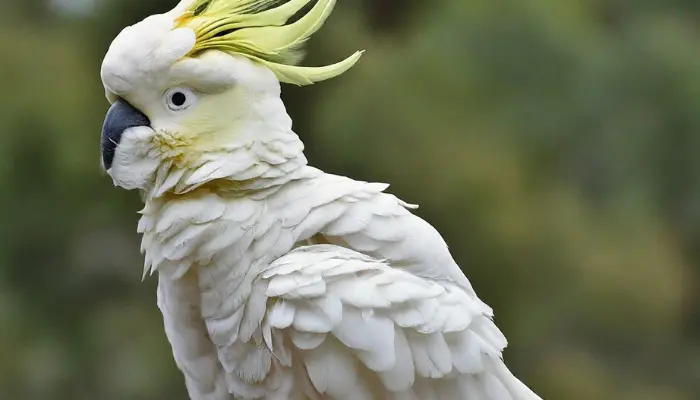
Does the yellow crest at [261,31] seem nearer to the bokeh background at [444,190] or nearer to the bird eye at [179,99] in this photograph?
the bird eye at [179,99]

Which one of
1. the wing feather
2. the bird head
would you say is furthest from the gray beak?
the wing feather

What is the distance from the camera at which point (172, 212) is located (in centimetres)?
78

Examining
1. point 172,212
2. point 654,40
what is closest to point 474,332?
point 172,212

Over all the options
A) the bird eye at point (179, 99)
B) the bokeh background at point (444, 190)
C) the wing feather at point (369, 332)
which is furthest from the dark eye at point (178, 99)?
the bokeh background at point (444, 190)

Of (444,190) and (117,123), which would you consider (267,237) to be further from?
(444,190)

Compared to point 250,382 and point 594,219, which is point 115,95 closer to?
point 250,382

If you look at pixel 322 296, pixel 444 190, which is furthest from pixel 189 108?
pixel 444 190

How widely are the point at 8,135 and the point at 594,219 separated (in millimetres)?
1420

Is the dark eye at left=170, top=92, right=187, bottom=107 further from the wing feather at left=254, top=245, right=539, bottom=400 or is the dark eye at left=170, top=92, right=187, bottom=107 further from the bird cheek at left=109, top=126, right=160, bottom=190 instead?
the wing feather at left=254, top=245, right=539, bottom=400

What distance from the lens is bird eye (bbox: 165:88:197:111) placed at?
2.54 ft

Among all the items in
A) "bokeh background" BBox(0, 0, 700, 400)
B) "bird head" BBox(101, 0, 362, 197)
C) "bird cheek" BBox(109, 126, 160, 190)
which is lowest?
"bokeh background" BBox(0, 0, 700, 400)

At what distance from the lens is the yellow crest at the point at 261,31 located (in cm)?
79

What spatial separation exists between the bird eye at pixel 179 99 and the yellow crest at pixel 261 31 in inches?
1.6

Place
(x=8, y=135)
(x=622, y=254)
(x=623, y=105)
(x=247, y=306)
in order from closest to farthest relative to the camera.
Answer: (x=247, y=306) → (x=8, y=135) → (x=622, y=254) → (x=623, y=105)
